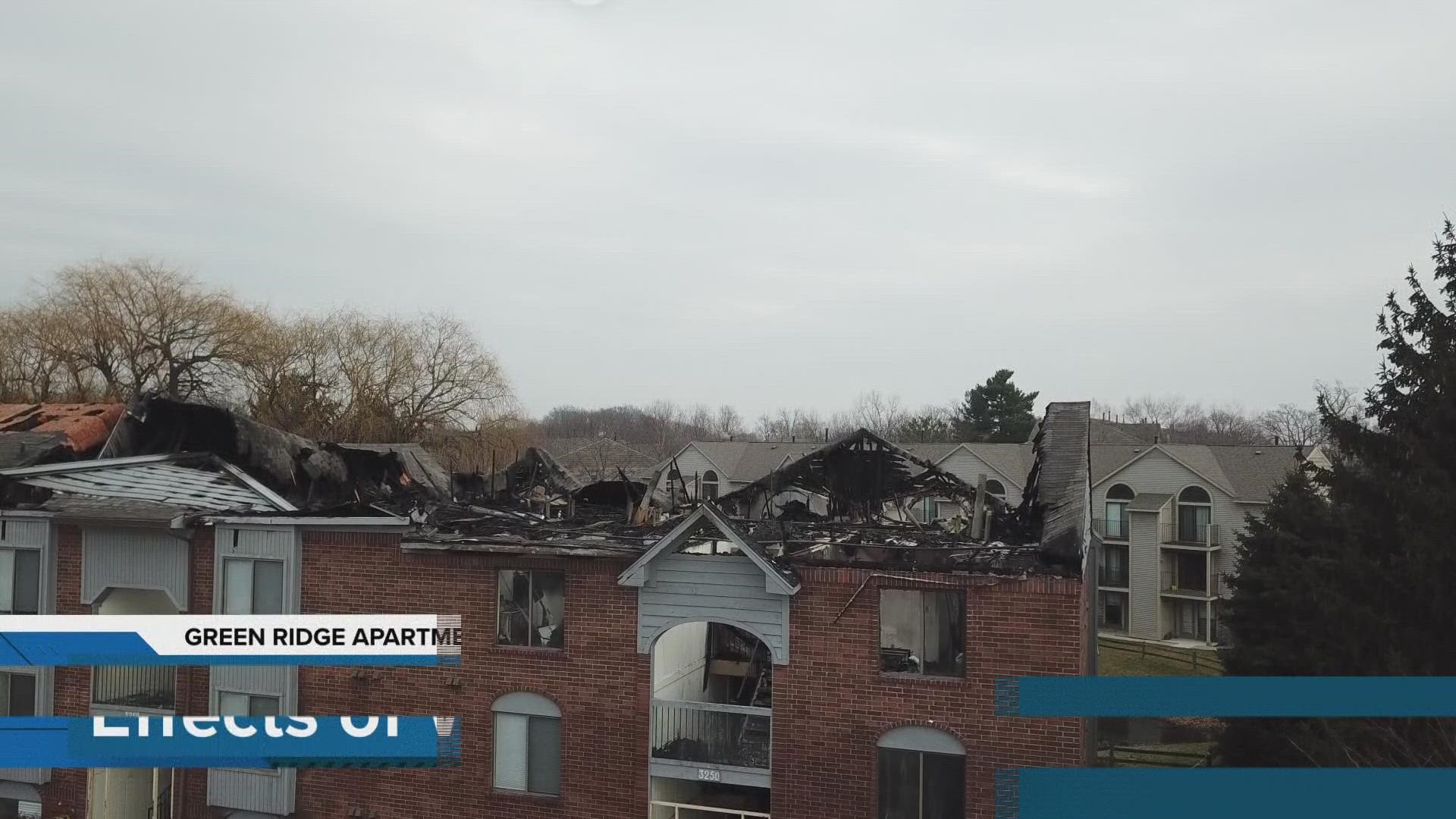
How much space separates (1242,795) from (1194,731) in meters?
26.2

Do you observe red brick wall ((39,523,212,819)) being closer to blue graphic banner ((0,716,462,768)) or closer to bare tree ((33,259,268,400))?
blue graphic banner ((0,716,462,768))

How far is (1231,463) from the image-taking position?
50031 mm

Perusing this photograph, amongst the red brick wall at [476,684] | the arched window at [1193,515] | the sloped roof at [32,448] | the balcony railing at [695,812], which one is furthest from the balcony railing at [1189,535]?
the sloped roof at [32,448]

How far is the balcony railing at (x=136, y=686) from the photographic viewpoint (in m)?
19.7

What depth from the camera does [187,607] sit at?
18.9 metres

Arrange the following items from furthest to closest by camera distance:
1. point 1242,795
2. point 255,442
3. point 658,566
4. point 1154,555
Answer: point 1154,555 → point 255,442 → point 658,566 → point 1242,795

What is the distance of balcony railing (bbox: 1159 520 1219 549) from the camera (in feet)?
154

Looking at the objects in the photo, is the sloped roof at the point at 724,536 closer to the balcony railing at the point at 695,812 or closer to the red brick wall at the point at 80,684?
the balcony railing at the point at 695,812

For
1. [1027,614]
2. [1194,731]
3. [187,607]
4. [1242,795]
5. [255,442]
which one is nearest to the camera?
[1242,795]

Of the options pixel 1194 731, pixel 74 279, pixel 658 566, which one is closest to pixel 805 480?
pixel 658 566

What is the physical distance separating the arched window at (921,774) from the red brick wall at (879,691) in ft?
0.52

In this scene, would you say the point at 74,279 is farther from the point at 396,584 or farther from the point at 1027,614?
the point at 1027,614

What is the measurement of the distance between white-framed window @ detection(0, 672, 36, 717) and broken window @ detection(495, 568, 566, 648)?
1029 centimetres

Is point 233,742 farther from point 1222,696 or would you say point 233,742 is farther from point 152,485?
point 1222,696
